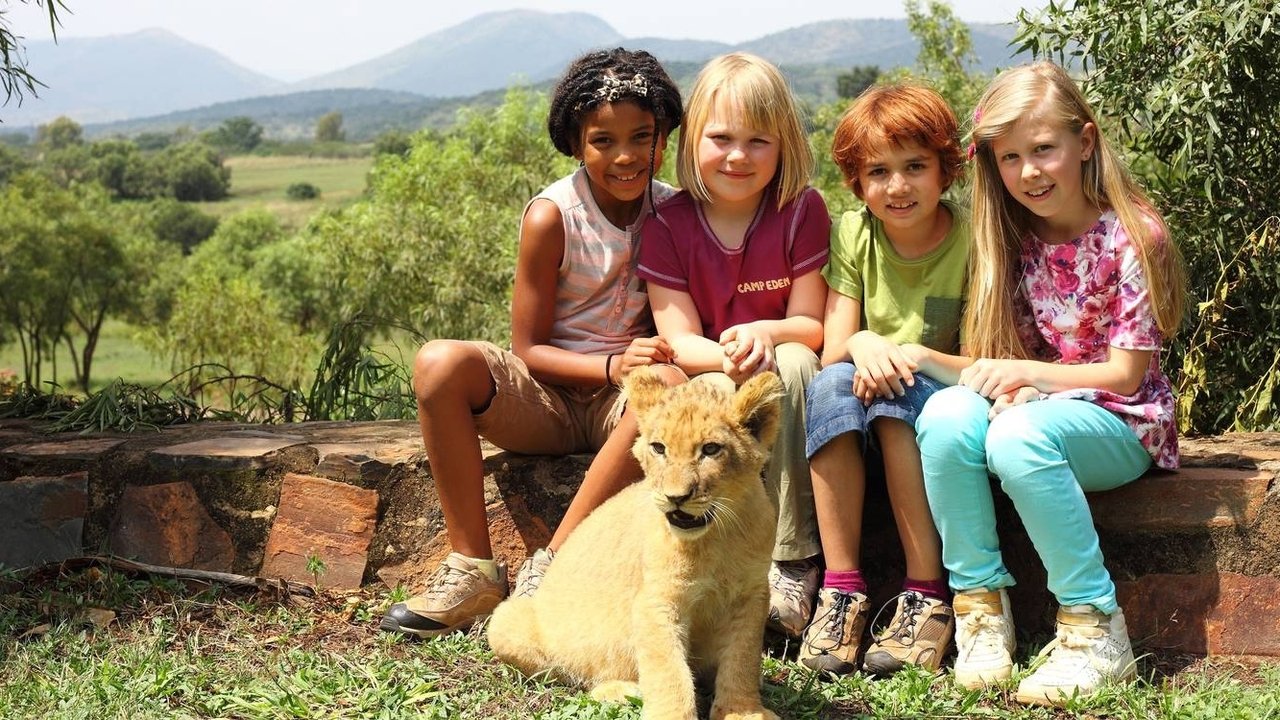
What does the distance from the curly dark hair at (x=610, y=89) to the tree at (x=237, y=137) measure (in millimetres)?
155419

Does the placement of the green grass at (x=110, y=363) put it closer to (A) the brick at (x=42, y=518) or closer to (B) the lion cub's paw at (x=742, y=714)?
(A) the brick at (x=42, y=518)

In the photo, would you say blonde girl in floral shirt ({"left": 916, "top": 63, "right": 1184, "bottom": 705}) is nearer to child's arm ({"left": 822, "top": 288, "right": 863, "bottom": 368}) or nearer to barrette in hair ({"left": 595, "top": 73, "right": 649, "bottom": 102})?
child's arm ({"left": 822, "top": 288, "right": 863, "bottom": 368})

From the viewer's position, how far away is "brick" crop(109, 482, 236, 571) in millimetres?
4730

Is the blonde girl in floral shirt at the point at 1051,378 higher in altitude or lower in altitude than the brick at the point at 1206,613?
higher

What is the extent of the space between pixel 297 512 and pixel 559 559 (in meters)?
1.41

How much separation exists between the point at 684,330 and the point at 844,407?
73 cm

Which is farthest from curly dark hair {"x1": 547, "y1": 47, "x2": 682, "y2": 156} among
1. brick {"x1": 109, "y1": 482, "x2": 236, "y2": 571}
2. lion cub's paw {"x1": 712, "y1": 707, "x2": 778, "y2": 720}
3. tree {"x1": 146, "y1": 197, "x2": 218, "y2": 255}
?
tree {"x1": 146, "y1": 197, "x2": 218, "y2": 255}

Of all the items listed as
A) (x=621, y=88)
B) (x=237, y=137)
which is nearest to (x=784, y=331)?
(x=621, y=88)

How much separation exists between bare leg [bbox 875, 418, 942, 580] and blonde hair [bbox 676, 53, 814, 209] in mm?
1046

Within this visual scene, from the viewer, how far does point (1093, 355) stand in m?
4.00

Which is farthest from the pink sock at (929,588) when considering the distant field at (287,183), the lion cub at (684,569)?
the distant field at (287,183)

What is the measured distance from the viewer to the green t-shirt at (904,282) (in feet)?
13.8

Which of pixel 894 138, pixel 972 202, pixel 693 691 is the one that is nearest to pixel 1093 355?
pixel 972 202

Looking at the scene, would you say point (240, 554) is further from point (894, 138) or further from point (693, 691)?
point (894, 138)
